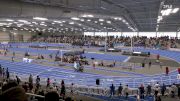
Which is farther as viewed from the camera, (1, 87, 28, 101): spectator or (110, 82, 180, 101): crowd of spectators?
(110, 82, 180, 101): crowd of spectators

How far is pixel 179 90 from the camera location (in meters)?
15.1

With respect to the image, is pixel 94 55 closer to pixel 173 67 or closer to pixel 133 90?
pixel 173 67

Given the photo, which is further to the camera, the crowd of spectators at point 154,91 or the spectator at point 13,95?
the crowd of spectators at point 154,91

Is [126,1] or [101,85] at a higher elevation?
[126,1]

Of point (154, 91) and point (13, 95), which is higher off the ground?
point (13, 95)

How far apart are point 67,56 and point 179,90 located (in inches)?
825

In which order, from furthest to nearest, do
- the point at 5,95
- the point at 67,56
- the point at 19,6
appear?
the point at 67,56
the point at 19,6
the point at 5,95

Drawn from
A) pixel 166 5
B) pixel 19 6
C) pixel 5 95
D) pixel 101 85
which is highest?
pixel 166 5

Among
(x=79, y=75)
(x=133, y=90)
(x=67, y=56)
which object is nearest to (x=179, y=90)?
(x=133, y=90)

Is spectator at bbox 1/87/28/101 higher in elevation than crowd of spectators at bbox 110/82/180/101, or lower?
higher

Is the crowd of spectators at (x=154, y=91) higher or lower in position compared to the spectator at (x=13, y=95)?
lower

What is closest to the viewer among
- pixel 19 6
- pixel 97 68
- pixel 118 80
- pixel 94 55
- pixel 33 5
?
pixel 19 6

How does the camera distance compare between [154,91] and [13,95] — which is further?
[154,91]

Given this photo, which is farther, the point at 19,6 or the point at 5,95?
the point at 19,6
